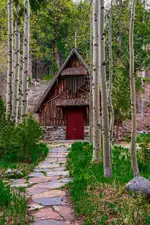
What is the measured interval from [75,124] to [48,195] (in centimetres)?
2132

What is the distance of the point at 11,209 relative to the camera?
5.03 metres

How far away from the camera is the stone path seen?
5070 millimetres

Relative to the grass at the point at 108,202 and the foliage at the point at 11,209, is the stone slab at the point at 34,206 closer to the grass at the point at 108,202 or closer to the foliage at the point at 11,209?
the foliage at the point at 11,209

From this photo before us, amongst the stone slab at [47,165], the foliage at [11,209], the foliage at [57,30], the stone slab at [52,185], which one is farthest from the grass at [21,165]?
the foliage at [57,30]

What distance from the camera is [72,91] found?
2767 centimetres

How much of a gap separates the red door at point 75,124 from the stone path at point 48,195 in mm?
17591

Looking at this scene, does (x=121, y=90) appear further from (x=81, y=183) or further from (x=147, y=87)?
(x=147, y=87)

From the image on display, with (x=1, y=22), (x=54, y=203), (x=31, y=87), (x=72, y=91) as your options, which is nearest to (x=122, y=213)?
(x=54, y=203)

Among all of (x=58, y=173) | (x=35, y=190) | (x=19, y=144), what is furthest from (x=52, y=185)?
(x=19, y=144)

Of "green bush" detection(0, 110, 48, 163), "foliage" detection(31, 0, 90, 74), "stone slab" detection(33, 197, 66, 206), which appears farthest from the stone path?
"foliage" detection(31, 0, 90, 74)

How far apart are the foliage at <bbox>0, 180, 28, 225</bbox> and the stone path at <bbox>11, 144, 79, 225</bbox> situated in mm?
209

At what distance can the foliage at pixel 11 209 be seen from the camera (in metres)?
4.68

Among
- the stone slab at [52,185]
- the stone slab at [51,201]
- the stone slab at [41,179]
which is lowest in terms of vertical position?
the stone slab at [51,201]

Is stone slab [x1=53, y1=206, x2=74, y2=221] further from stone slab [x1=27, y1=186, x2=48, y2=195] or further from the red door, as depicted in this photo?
the red door
